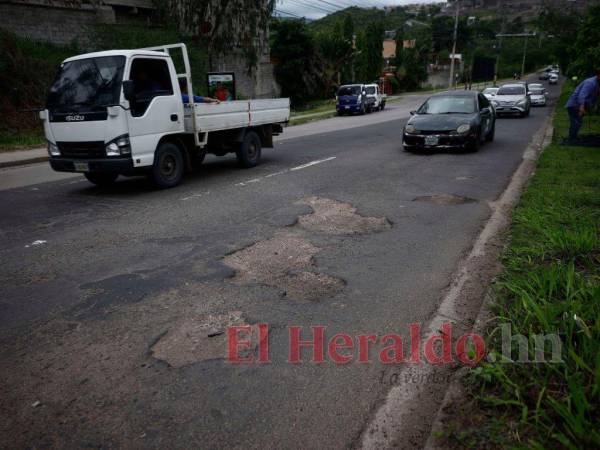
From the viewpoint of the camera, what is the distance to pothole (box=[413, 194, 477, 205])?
7598 millimetres

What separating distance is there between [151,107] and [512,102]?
67.2ft

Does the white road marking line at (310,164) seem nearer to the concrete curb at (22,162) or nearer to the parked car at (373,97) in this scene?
the concrete curb at (22,162)

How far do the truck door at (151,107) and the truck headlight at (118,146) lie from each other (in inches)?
3.7

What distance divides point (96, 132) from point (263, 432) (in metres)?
6.67

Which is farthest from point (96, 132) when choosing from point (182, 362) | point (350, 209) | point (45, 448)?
point (45, 448)

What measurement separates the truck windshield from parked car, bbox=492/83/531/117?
20.7 m

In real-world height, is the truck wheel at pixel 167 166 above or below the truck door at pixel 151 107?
below

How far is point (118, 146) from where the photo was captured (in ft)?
25.9

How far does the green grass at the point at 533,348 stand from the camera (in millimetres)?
2311

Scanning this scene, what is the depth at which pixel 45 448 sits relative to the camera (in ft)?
8.11

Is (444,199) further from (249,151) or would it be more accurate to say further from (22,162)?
(22,162)

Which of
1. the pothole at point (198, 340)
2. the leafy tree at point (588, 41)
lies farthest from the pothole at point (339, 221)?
the leafy tree at point (588, 41)

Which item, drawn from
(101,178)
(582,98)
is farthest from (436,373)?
(582,98)

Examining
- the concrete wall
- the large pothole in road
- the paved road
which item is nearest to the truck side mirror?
the paved road
